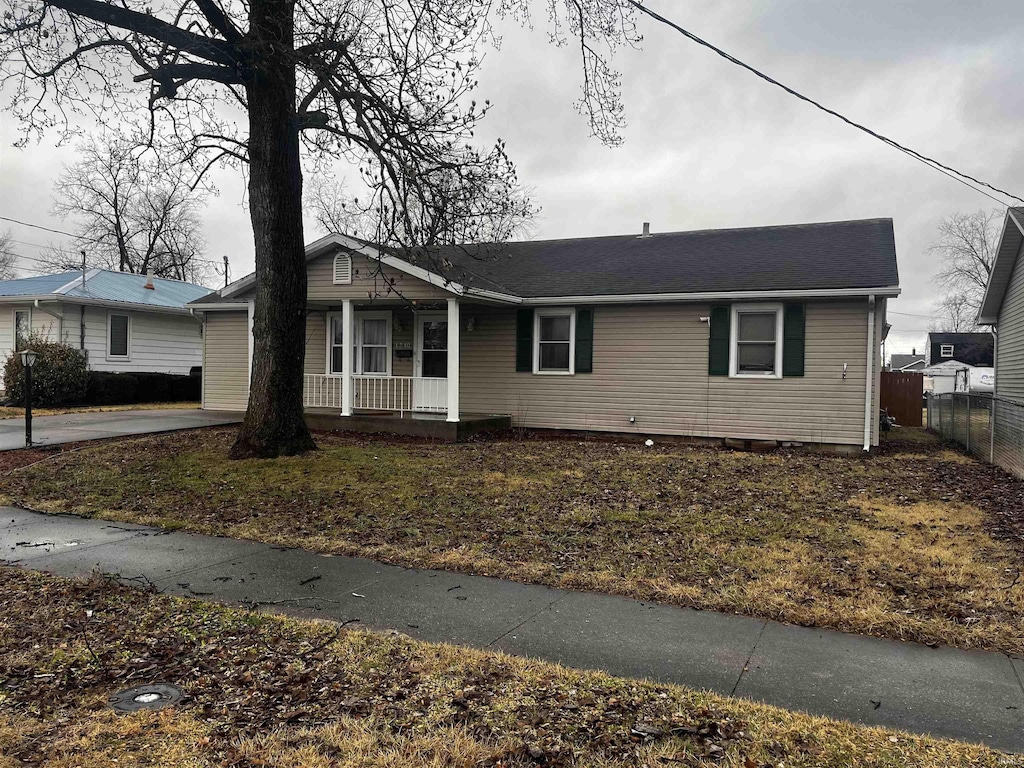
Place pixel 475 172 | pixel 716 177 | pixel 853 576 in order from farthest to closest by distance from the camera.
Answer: pixel 716 177 < pixel 475 172 < pixel 853 576

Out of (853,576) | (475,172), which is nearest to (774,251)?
(475,172)

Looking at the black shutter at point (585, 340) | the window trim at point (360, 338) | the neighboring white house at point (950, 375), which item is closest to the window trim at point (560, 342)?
the black shutter at point (585, 340)

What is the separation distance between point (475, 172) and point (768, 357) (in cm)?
668

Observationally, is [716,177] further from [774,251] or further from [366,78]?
[366,78]

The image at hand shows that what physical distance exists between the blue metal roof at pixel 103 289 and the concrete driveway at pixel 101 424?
5765 millimetres

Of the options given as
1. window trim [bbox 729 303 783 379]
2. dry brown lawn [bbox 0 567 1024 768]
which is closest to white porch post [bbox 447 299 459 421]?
window trim [bbox 729 303 783 379]

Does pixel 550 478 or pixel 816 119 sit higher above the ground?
pixel 816 119

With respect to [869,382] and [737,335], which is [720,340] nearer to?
[737,335]

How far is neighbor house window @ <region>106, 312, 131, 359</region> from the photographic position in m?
21.9

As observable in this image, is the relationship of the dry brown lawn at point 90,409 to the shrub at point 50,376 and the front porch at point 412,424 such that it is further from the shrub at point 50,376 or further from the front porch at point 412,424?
the front porch at point 412,424

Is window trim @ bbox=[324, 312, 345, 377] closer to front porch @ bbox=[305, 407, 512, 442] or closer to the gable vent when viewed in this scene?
front porch @ bbox=[305, 407, 512, 442]

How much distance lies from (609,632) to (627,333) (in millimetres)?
10235

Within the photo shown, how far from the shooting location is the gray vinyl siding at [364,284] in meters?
13.4

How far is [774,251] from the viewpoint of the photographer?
1448 centimetres
